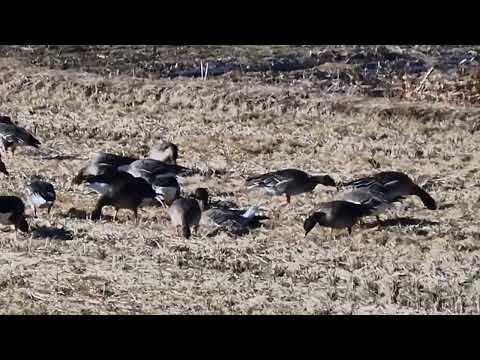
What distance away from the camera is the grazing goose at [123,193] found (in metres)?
10.1

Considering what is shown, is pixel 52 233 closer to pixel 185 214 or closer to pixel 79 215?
pixel 79 215

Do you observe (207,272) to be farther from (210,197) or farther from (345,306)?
(210,197)

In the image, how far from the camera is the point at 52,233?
9.62m

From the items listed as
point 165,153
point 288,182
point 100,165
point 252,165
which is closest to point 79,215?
point 100,165

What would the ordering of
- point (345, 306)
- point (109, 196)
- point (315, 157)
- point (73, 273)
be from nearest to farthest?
point (345, 306) → point (73, 273) → point (109, 196) → point (315, 157)

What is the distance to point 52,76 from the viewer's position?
16375 mm

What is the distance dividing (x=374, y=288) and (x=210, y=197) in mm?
3210

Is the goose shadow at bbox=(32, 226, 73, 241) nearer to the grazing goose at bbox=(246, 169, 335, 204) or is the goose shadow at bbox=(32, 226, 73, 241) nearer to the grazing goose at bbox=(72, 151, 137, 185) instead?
the grazing goose at bbox=(72, 151, 137, 185)

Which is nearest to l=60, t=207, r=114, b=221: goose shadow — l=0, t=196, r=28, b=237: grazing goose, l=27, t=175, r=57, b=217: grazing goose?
l=27, t=175, r=57, b=217: grazing goose

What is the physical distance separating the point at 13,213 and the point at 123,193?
1174 millimetres

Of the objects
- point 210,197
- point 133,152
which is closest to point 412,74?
point 133,152

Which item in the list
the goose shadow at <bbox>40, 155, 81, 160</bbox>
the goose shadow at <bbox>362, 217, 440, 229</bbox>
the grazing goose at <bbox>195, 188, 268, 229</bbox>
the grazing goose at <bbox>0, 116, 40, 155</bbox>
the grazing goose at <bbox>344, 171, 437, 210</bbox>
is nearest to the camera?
the grazing goose at <bbox>195, 188, 268, 229</bbox>

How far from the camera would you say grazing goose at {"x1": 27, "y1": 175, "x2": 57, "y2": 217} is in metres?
10.1

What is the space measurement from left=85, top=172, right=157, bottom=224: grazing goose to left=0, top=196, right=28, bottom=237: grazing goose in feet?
2.83
